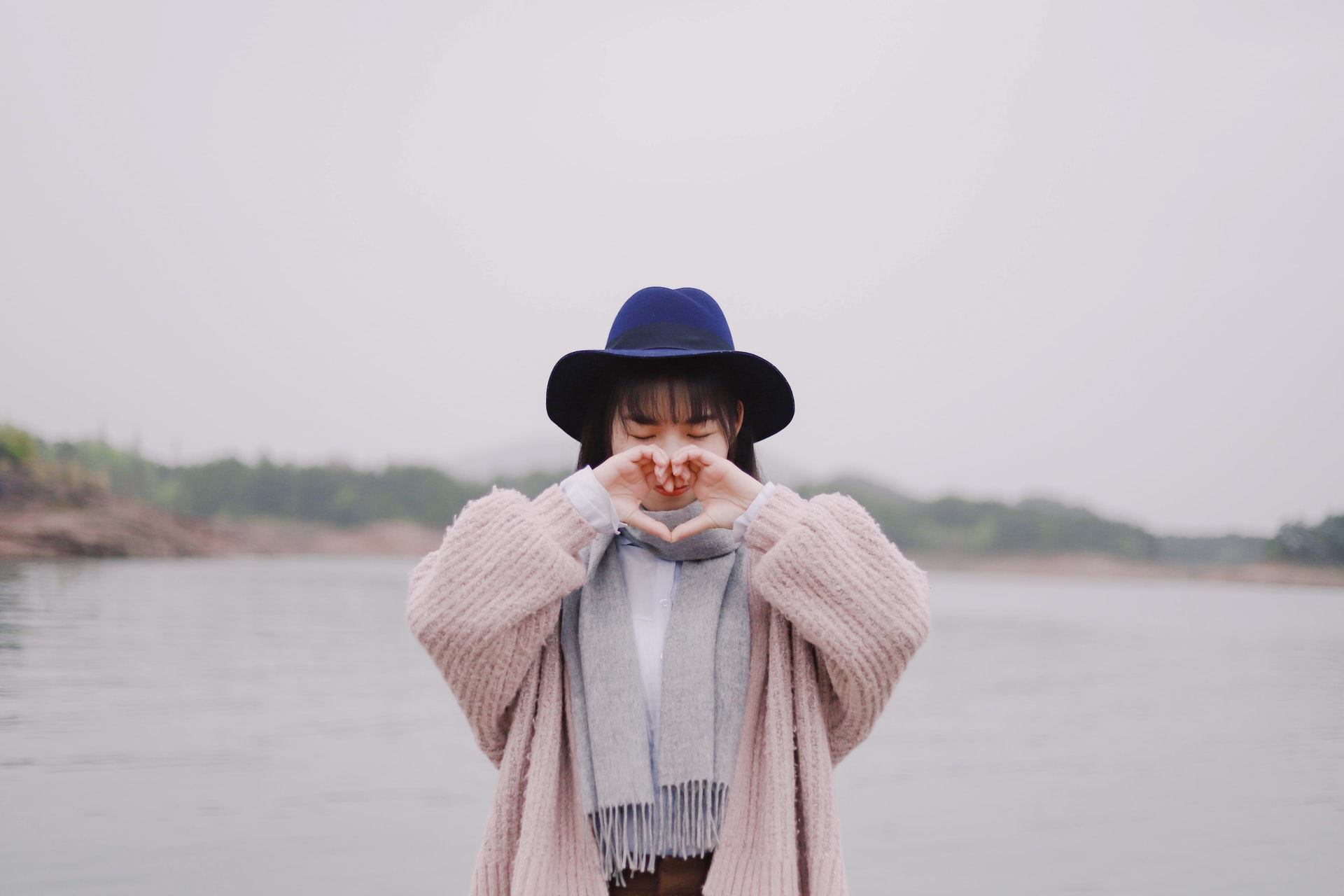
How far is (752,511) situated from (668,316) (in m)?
0.32

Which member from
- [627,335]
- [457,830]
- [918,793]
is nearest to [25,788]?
[457,830]

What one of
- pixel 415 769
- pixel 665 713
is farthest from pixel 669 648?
pixel 415 769

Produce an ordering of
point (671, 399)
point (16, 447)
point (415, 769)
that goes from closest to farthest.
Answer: point (671, 399) → point (415, 769) → point (16, 447)

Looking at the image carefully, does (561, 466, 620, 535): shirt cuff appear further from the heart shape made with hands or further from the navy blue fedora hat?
the navy blue fedora hat

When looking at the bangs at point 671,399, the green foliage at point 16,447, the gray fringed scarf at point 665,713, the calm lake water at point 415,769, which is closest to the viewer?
the gray fringed scarf at point 665,713

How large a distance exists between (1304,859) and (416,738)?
217 inches

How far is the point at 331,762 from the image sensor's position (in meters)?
6.50

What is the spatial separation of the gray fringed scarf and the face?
59mm

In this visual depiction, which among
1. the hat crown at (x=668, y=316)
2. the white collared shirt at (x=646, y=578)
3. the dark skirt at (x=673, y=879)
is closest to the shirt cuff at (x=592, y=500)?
the white collared shirt at (x=646, y=578)

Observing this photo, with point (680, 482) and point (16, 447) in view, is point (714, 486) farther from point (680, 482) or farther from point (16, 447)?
point (16, 447)

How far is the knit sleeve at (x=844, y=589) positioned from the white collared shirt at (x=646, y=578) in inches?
2.4

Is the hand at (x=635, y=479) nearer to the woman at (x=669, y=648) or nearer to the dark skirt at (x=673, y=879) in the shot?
the woman at (x=669, y=648)

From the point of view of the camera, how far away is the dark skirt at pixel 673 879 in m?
1.38

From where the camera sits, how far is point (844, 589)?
4.37 ft
